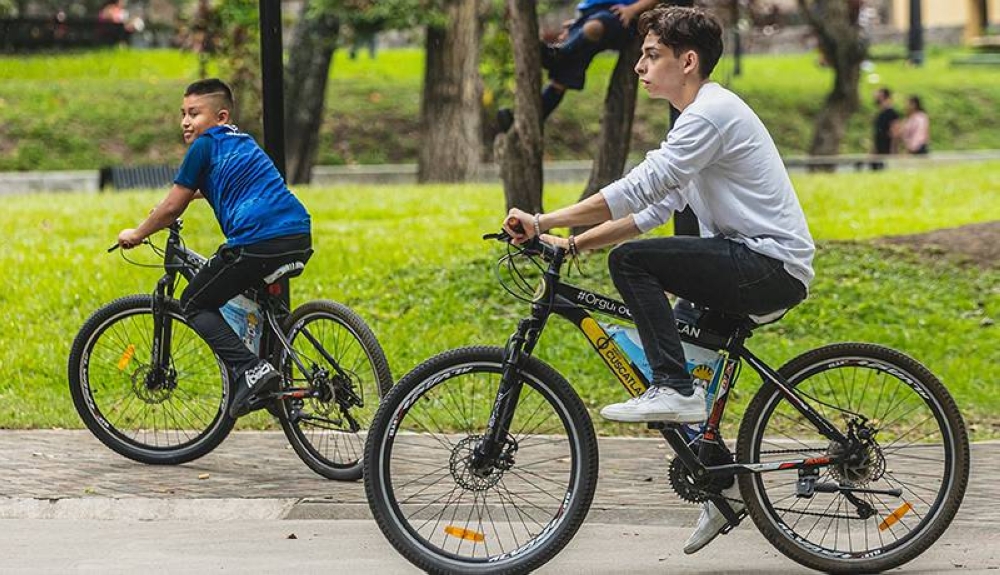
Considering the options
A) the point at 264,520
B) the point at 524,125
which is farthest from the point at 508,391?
the point at 524,125

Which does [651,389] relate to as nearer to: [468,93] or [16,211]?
[16,211]

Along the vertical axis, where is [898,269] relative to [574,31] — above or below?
below

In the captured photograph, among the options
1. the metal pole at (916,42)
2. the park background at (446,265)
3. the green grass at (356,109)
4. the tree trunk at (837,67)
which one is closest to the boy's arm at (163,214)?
the park background at (446,265)

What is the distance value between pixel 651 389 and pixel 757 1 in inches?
1103

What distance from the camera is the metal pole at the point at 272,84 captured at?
27.4ft

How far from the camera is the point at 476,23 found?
78.3 feet

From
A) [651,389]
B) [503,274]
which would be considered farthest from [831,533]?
[503,274]

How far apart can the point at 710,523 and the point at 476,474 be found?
31.9 inches

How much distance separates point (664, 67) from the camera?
580 cm

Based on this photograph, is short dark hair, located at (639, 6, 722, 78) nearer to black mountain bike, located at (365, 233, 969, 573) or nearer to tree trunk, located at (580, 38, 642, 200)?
black mountain bike, located at (365, 233, 969, 573)

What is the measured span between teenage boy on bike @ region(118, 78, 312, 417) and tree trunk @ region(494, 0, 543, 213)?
4.76 m

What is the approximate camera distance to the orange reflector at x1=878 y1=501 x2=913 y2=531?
589 cm

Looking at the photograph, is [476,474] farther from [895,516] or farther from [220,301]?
[220,301]

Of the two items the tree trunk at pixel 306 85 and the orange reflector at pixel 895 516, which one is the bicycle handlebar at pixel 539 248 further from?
the tree trunk at pixel 306 85
